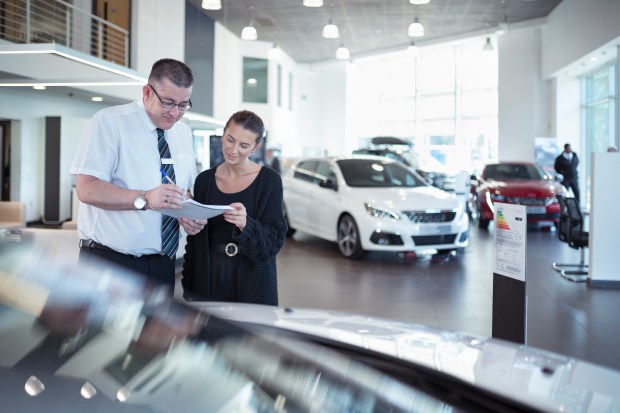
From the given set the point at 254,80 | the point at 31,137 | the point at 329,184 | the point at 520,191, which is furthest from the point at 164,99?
the point at 254,80

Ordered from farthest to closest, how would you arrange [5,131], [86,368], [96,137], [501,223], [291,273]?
[5,131]
[291,273]
[501,223]
[96,137]
[86,368]

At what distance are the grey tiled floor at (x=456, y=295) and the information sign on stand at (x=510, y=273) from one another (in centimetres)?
87

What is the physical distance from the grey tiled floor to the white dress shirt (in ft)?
10.7

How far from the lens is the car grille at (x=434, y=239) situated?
26.5 feet

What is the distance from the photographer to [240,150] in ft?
8.84

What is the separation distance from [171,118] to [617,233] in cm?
607

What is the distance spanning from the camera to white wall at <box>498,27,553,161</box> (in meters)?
20.3

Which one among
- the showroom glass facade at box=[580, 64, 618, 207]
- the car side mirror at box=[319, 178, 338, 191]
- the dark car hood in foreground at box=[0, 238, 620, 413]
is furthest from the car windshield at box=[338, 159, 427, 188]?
the showroom glass facade at box=[580, 64, 618, 207]

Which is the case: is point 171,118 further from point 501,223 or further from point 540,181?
point 540,181

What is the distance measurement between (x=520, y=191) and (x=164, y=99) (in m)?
10.2

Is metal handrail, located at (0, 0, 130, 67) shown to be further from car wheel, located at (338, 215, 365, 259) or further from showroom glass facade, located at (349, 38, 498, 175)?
showroom glass facade, located at (349, 38, 498, 175)

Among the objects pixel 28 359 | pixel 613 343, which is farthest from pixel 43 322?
pixel 613 343

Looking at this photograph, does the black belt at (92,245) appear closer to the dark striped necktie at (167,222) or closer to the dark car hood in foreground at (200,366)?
the dark striped necktie at (167,222)

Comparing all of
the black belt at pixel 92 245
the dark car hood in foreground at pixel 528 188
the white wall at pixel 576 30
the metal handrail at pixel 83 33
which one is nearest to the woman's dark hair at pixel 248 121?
the black belt at pixel 92 245
